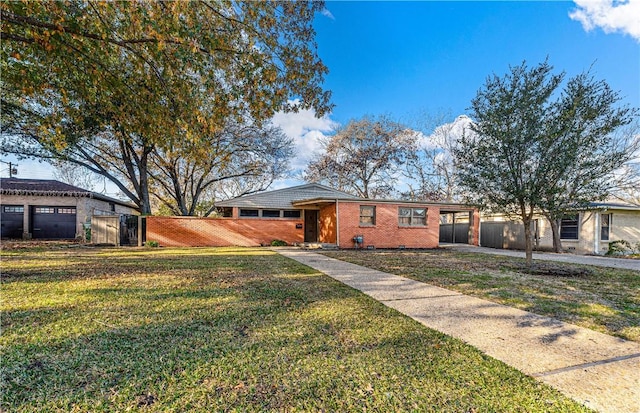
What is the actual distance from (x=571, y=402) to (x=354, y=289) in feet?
11.8

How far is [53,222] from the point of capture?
60.1ft

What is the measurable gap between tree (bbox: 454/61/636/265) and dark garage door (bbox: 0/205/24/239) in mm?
24229

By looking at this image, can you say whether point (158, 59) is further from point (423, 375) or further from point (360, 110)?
point (360, 110)

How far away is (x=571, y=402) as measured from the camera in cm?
203

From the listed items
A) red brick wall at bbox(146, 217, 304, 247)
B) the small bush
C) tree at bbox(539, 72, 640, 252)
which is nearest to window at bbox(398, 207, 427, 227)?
red brick wall at bbox(146, 217, 304, 247)

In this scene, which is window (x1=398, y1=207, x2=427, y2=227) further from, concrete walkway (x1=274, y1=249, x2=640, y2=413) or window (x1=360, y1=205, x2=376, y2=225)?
concrete walkway (x1=274, y1=249, x2=640, y2=413)

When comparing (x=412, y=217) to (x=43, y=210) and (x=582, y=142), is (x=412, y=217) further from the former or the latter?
(x=43, y=210)

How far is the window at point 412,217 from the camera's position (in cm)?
1672

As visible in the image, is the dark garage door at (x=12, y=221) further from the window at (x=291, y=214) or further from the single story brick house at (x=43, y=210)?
the window at (x=291, y=214)

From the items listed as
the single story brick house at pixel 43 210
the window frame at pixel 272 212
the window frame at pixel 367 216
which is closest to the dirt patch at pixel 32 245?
the single story brick house at pixel 43 210

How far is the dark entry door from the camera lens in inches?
730

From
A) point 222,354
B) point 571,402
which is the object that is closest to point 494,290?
point 571,402

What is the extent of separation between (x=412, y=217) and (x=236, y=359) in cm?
1550

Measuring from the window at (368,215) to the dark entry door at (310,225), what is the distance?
3756 millimetres
